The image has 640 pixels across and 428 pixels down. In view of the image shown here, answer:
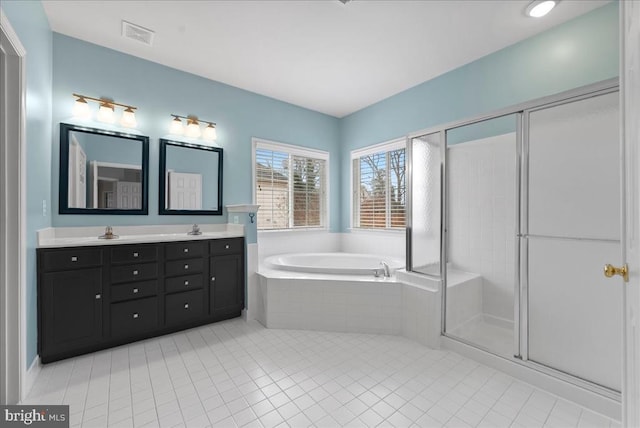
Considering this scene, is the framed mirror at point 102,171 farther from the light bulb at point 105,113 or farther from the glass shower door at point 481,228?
the glass shower door at point 481,228

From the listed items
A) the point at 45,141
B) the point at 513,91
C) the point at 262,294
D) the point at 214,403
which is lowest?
the point at 214,403

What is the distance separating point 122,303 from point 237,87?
270 centimetres

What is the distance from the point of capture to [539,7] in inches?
Answer: 83.5

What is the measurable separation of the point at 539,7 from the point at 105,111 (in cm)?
379

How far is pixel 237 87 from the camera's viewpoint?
353 cm

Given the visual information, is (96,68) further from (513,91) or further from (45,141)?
(513,91)

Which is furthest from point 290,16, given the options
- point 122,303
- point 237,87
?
point 122,303

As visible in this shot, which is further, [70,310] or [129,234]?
[129,234]

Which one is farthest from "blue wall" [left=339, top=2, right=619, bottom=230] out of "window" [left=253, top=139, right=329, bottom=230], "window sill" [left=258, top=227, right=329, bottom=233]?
"window sill" [left=258, top=227, right=329, bottom=233]

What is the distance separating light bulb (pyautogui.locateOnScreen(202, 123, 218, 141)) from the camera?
329cm

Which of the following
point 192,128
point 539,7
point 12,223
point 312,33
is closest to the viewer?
point 12,223

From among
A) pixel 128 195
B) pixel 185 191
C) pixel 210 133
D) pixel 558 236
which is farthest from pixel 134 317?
pixel 558 236

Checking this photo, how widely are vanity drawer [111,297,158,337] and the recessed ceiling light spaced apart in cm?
395

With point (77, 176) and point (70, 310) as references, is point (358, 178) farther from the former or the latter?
point (70, 310)
